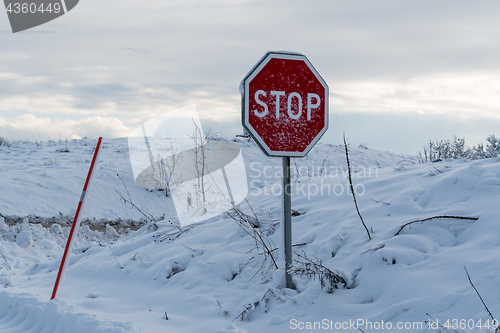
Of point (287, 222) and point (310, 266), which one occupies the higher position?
point (287, 222)

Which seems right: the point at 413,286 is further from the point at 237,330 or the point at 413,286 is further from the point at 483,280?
the point at 237,330

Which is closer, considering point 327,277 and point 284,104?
point 327,277

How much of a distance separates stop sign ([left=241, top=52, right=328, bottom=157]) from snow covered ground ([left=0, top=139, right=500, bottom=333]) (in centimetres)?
109

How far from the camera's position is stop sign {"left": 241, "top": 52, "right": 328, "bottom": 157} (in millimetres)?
2984

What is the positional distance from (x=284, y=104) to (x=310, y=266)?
1.37 metres

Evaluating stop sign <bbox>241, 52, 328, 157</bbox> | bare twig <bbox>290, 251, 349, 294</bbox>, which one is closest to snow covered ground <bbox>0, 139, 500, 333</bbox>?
bare twig <bbox>290, 251, 349, 294</bbox>

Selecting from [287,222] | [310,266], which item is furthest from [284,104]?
[310,266]

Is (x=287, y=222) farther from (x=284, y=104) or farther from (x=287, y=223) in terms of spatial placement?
(x=284, y=104)

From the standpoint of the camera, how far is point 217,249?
4.22m

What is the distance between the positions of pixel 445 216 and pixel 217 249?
2314 millimetres

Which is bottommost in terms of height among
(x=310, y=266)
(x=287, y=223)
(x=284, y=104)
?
(x=310, y=266)

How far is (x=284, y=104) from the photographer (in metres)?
3.10

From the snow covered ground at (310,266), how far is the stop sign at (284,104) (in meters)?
1.09

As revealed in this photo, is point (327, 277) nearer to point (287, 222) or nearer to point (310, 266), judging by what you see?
point (310, 266)
